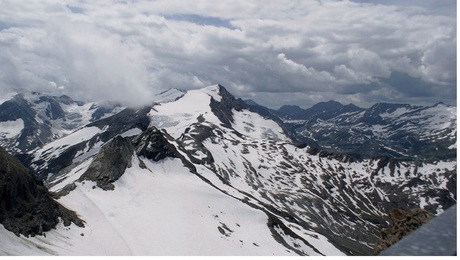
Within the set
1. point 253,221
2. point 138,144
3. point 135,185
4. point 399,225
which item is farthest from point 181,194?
point 399,225

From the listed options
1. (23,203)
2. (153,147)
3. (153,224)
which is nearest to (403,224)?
(23,203)

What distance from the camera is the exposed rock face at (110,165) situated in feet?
271

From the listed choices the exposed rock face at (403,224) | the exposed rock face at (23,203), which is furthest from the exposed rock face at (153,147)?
the exposed rock face at (403,224)

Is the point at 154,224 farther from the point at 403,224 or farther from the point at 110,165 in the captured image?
the point at 403,224

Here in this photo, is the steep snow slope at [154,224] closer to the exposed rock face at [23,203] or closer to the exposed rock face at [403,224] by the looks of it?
the exposed rock face at [23,203]

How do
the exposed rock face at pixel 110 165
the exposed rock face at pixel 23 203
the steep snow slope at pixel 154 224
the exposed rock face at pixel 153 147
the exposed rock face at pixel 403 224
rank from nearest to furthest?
the exposed rock face at pixel 403 224, the exposed rock face at pixel 23 203, the steep snow slope at pixel 154 224, the exposed rock face at pixel 110 165, the exposed rock face at pixel 153 147

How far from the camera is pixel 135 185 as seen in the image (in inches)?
3524

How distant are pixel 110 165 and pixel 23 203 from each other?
3657cm

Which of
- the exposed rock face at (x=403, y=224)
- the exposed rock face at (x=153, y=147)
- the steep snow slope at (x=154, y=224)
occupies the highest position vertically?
the exposed rock face at (x=403, y=224)

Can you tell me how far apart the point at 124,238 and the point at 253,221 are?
36.4 m

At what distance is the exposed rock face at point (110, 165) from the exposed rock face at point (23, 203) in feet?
77.7

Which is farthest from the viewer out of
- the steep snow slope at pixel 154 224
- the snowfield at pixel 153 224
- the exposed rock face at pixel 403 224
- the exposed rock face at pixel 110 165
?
the exposed rock face at pixel 110 165

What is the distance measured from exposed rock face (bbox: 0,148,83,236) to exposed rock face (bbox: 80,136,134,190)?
23681 mm

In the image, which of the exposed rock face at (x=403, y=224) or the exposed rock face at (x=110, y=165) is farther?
the exposed rock face at (x=110, y=165)
